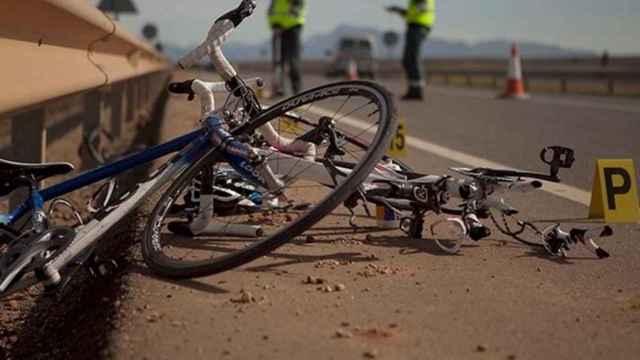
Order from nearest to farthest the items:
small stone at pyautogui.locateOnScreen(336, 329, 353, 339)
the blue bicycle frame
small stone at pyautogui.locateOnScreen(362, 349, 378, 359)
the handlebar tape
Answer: small stone at pyautogui.locateOnScreen(362, 349, 378, 359) → small stone at pyautogui.locateOnScreen(336, 329, 353, 339) → the blue bicycle frame → the handlebar tape

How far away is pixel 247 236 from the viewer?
3.31 m

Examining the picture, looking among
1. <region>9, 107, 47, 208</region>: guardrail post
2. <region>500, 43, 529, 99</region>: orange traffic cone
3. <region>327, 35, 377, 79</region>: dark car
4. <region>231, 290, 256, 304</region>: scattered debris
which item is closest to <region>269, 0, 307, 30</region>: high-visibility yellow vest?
<region>500, 43, 529, 99</region>: orange traffic cone

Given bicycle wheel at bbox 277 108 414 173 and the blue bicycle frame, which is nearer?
the blue bicycle frame

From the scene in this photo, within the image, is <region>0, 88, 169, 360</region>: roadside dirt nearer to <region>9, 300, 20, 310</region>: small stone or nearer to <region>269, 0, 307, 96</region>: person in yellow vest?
<region>9, 300, 20, 310</region>: small stone

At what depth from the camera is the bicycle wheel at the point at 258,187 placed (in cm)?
305

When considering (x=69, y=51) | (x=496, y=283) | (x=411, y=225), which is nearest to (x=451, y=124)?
(x=69, y=51)

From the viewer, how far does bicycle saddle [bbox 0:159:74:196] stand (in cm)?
292

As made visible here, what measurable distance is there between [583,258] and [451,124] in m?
6.32

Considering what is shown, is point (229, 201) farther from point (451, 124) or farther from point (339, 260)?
point (451, 124)

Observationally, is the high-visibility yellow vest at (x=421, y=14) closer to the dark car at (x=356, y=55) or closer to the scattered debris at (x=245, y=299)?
the scattered debris at (x=245, y=299)

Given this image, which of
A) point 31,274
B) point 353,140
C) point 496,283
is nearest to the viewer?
point 31,274

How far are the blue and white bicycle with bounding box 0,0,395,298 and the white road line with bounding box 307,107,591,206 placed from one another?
65 millimetres

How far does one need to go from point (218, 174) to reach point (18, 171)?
939mm

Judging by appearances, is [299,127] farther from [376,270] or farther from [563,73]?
[563,73]
